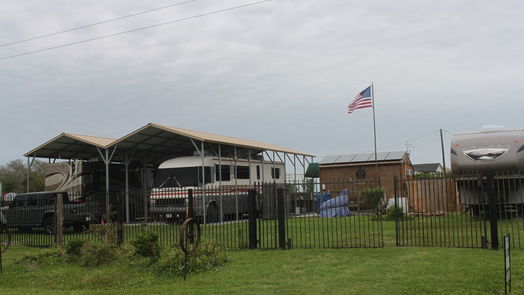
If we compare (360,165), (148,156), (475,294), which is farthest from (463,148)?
(148,156)

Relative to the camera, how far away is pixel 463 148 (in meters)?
15.1

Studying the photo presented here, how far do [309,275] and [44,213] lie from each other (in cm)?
1143

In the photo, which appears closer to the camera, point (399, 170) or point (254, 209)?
point (254, 209)

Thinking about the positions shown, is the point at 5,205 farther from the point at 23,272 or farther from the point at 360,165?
the point at 360,165

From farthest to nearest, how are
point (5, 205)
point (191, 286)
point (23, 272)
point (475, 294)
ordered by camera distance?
1. point (5, 205)
2. point (23, 272)
3. point (191, 286)
4. point (475, 294)

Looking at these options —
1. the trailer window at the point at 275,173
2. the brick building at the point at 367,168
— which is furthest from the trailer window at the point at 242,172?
the brick building at the point at 367,168

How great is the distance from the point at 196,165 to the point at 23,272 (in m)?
11.2

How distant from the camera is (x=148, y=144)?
2456 centimetres

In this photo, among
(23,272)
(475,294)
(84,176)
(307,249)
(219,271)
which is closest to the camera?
(475,294)

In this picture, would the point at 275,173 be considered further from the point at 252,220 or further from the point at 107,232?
the point at 107,232

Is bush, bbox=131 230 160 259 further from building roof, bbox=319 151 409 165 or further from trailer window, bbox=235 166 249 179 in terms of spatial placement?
building roof, bbox=319 151 409 165

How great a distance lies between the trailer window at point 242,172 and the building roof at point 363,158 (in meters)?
5.86

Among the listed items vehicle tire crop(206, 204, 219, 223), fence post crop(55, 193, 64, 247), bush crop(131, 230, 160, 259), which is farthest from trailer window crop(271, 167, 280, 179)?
bush crop(131, 230, 160, 259)

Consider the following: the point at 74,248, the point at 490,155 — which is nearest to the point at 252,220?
the point at 74,248
